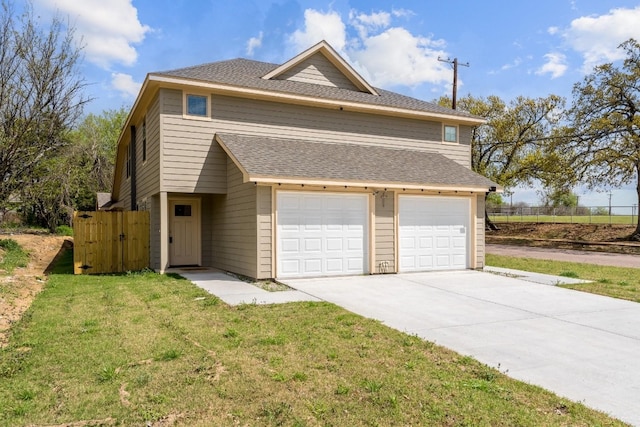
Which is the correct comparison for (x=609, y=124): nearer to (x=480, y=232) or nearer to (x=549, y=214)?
(x=480, y=232)

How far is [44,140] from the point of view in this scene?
15.7 metres

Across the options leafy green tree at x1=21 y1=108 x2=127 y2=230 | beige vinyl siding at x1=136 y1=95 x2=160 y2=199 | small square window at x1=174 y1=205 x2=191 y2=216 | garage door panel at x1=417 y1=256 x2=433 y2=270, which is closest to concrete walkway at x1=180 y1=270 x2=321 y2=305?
beige vinyl siding at x1=136 y1=95 x2=160 y2=199

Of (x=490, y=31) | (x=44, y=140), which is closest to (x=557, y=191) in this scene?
(x=490, y=31)

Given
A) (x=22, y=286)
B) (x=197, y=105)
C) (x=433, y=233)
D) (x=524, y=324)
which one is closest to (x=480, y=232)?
(x=433, y=233)

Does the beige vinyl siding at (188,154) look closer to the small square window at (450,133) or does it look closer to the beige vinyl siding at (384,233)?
the beige vinyl siding at (384,233)

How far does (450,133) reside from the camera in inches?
620

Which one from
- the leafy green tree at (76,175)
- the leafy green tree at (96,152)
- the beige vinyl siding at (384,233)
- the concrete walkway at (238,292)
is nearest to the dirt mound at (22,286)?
the leafy green tree at (76,175)

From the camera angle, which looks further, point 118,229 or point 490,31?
point 490,31

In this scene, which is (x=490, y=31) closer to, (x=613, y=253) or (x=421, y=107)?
(x=421, y=107)

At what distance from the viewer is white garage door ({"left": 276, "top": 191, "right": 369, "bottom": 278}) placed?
35.8 ft

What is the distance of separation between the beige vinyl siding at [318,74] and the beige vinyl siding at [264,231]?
533cm

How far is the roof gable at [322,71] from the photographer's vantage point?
14344mm

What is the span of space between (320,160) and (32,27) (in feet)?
34.9

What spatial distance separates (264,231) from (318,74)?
673 cm
